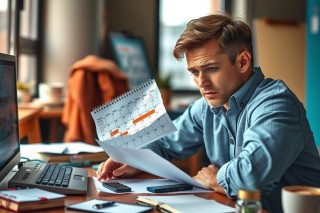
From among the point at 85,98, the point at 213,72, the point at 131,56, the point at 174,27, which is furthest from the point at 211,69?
the point at 174,27

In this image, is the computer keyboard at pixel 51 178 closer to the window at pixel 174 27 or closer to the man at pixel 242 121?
the man at pixel 242 121

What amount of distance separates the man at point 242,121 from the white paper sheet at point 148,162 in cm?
4

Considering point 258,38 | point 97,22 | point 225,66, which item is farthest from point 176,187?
point 258,38

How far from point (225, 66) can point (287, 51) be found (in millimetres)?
4066

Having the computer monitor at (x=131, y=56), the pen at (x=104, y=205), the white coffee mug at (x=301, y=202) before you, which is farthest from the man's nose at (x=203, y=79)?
the computer monitor at (x=131, y=56)

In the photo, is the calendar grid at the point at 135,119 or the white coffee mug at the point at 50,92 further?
the white coffee mug at the point at 50,92

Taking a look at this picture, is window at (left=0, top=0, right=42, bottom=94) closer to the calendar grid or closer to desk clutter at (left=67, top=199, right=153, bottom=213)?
the calendar grid

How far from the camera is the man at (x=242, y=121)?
58.0 inches

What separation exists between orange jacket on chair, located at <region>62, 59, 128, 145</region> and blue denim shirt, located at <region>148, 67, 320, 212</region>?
6.13 ft

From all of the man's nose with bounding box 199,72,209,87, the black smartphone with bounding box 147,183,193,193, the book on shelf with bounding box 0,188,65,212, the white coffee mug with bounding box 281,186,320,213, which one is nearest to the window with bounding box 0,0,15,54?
the man's nose with bounding box 199,72,209,87

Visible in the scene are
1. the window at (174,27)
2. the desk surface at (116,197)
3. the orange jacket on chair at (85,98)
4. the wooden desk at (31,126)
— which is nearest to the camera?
the desk surface at (116,197)

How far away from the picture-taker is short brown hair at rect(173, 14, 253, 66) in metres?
1.66

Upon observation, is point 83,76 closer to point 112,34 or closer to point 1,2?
point 1,2

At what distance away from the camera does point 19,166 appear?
179 centimetres
